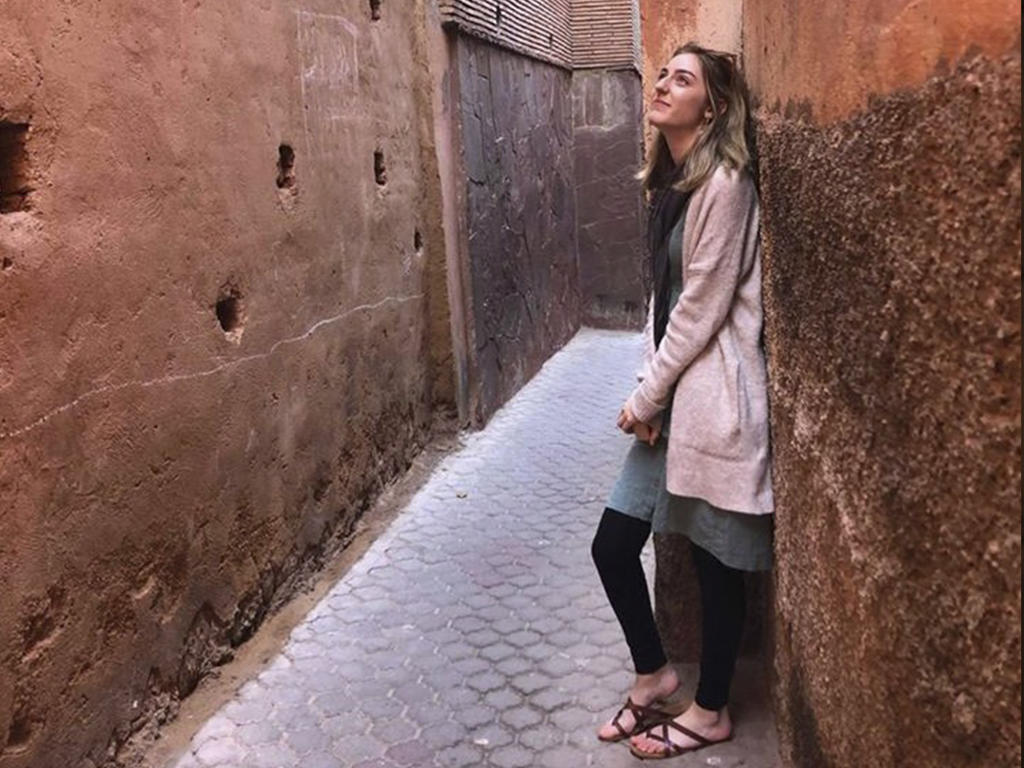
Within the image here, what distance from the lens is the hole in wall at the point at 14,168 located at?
102 inches

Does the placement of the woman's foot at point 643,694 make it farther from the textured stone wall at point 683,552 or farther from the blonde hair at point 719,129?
the blonde hair at point 719,129

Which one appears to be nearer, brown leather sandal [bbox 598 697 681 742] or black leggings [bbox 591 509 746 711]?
black leggings [bbox 591 509 746 711]

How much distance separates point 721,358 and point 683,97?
0.64 metres

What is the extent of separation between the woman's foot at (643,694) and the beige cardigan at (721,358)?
2.37 ft

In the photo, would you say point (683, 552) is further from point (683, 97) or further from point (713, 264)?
point (683, 97)

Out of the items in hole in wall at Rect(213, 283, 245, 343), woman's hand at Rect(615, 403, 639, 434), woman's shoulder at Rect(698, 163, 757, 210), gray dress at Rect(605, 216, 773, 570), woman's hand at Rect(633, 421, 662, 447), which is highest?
woman's shoulder at Rect(698, 163, 757, 210)

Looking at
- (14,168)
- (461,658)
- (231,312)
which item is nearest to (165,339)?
(231,312)

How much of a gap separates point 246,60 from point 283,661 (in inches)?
81.5

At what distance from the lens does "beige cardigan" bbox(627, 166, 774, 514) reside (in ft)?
8.32

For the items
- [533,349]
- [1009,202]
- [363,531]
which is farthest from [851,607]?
[533,349]

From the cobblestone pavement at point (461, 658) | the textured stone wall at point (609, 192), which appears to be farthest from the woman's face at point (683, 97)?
the textured stone wall at point (609, 192)

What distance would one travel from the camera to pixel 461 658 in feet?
11.8

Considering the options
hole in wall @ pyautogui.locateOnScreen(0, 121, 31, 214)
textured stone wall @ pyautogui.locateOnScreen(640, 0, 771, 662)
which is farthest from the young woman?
hole in wall @ pyautogui.locateOnScreen(0, 121, 31, 214)

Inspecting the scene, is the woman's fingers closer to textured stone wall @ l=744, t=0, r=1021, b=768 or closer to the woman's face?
textured stone wall @ l=744, t=0, r=1021, b=768
